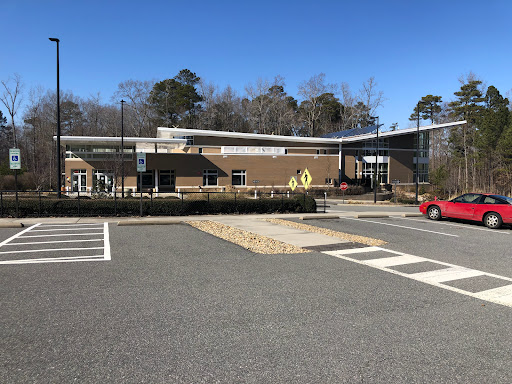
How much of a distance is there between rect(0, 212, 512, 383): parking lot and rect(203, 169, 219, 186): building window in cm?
3815

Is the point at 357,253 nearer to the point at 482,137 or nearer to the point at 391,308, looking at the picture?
the point at 391,308

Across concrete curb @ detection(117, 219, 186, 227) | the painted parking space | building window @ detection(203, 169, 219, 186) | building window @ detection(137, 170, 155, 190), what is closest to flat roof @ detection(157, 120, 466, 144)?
building window @ detection(203, 169, 219, 186)

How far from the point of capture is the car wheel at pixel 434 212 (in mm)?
17781

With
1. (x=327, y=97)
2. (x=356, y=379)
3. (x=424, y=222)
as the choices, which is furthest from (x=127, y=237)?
(x=327, y=97)

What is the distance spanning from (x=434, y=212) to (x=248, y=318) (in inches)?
612

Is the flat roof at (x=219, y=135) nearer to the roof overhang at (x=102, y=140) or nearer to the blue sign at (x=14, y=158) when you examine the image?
the roof overhang at (x=102, y=140)

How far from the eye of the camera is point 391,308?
5520 millimetres

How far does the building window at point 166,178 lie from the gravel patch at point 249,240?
32.9m

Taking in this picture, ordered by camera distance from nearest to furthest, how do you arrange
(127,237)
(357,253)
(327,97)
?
(357,253)
(127,237)
(327,97)

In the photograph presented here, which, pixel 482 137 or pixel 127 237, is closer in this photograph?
pixel 127 237

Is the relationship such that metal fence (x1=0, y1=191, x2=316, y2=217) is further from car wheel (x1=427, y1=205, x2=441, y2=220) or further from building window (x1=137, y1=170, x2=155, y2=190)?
building window (x1=137, y1=170, x2=155, y2=190)

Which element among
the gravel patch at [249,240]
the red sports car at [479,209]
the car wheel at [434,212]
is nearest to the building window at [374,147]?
the car wheel at [434,212]

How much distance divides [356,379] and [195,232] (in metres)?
10.4

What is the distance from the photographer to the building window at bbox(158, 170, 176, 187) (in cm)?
4694
